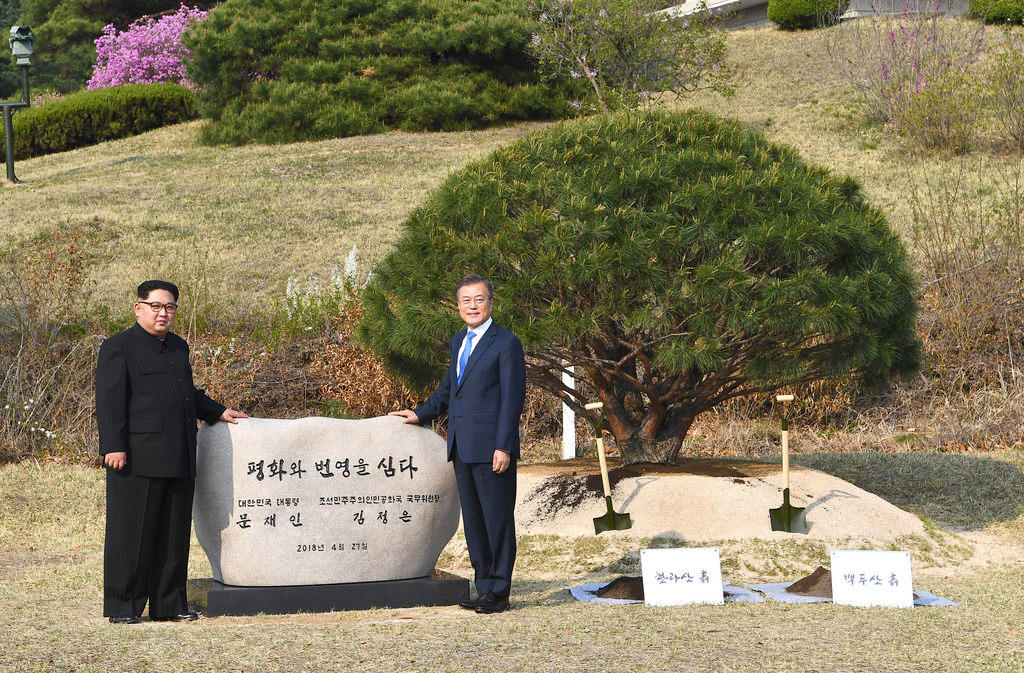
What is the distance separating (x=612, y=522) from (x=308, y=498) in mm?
2215

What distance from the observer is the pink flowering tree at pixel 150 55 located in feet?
105

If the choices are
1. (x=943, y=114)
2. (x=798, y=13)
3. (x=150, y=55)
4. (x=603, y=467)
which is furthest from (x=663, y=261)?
(x=150, y=55)

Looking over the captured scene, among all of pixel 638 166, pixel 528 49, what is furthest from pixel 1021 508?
pixel 528 49

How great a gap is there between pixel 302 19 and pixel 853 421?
768 inches

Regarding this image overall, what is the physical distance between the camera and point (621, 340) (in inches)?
285

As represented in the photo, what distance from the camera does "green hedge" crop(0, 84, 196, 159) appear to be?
2809 cm

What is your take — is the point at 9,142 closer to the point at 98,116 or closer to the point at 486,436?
the point at 98,116

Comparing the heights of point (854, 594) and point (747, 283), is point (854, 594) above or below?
below

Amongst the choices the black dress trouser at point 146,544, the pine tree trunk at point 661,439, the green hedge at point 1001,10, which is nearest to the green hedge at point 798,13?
the green hedge at point 1001,10

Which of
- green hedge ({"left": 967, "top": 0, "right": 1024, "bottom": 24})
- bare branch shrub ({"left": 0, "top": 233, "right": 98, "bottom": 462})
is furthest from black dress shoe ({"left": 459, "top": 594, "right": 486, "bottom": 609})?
green hedge ({"left": 967, "top": 0, "right": 1024, "bottom": 24})

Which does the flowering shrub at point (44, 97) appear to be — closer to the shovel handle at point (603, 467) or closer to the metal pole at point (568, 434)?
the metal pole at point (568, 434)

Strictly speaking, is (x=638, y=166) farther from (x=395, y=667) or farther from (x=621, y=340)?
(x=395, y=667)

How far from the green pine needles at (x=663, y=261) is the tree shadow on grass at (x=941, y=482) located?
1.31 m

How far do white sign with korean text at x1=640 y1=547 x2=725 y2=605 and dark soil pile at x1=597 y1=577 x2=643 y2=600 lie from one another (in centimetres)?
15
